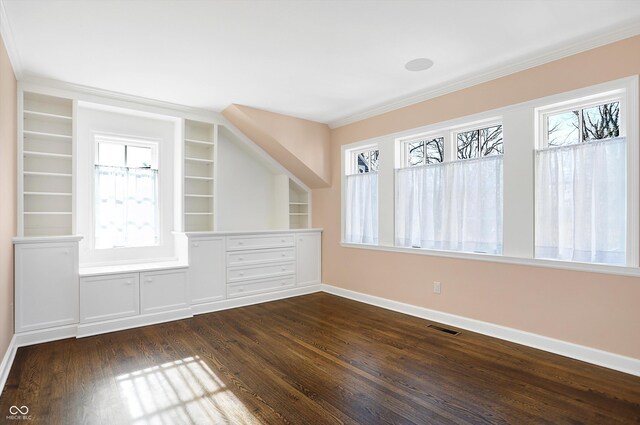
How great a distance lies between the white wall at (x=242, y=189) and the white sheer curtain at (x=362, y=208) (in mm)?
1351

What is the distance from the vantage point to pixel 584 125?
2959 mm

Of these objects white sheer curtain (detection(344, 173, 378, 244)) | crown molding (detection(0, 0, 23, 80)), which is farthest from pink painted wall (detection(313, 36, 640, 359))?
crown molding (detection(0, 0, 23, 80))

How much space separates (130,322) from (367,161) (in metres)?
3.56

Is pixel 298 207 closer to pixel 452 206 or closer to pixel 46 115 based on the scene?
pixel 452 206

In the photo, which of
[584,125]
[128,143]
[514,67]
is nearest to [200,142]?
[128,143]

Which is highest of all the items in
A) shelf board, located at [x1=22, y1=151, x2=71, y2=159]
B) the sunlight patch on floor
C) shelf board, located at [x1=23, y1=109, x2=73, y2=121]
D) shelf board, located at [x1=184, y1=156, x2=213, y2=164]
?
shelf board, located at [x1=23, y1=109, x2=73, y2=121]

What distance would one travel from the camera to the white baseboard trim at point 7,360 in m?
2.49

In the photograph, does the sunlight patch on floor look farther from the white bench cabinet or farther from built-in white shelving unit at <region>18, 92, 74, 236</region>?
built-in white shelving unit at <region>18, 92, 74, 236</region>

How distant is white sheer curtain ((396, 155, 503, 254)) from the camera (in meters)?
3.50

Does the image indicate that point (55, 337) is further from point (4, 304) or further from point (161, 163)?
point (161, 163)

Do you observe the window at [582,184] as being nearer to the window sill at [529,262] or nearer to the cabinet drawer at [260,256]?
the window sill at [529,262]

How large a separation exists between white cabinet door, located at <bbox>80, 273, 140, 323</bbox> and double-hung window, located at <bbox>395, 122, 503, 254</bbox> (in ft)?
10.4

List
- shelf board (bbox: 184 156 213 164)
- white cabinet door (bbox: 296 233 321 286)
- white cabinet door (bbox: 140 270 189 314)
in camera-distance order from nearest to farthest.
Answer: white cabinet door (bbox: 140 270 189 314)
shelf board (bbox: 184 156 213 164)
white cabinet door (bbox: 296 233 321 286)

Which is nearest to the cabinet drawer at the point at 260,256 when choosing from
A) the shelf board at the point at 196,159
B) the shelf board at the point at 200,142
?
the shelf board at the point at 196,159
